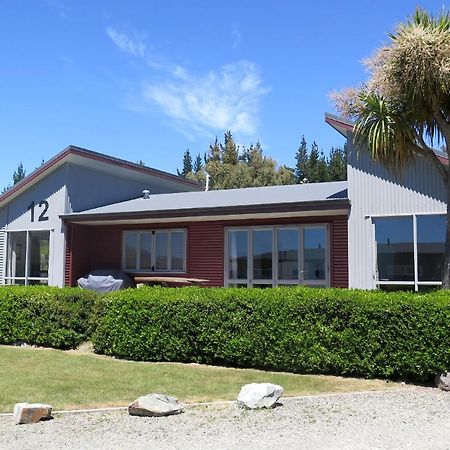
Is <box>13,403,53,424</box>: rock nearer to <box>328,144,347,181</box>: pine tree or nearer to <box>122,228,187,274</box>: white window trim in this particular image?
<box>122,228,187,274</box>: white window trim

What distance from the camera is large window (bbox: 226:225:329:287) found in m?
14.3

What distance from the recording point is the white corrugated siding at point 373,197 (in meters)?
11.9

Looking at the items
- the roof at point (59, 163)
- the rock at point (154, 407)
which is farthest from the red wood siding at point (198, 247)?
the rock at point (154, 407)

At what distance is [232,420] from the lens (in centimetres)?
616

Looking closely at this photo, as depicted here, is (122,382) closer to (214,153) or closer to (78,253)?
(78,253)

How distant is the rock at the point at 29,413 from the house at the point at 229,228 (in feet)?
26.7

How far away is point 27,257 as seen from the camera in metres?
17.2

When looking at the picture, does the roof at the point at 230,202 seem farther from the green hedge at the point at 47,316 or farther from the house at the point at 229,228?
the green hedge at the point at 47,316

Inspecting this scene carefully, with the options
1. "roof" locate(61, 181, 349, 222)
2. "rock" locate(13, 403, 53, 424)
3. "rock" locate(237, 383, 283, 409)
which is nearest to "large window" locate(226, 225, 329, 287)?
"roof" locate(61, 181, 349, 222)

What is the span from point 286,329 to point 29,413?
416 centimetres

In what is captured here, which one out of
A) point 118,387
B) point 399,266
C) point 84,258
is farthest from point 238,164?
point 118,387

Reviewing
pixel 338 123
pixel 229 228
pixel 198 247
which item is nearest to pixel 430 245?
pixel 338 123

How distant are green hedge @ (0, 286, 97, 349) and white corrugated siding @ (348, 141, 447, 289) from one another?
19.2 ft

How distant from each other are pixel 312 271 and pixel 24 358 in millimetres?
7307
